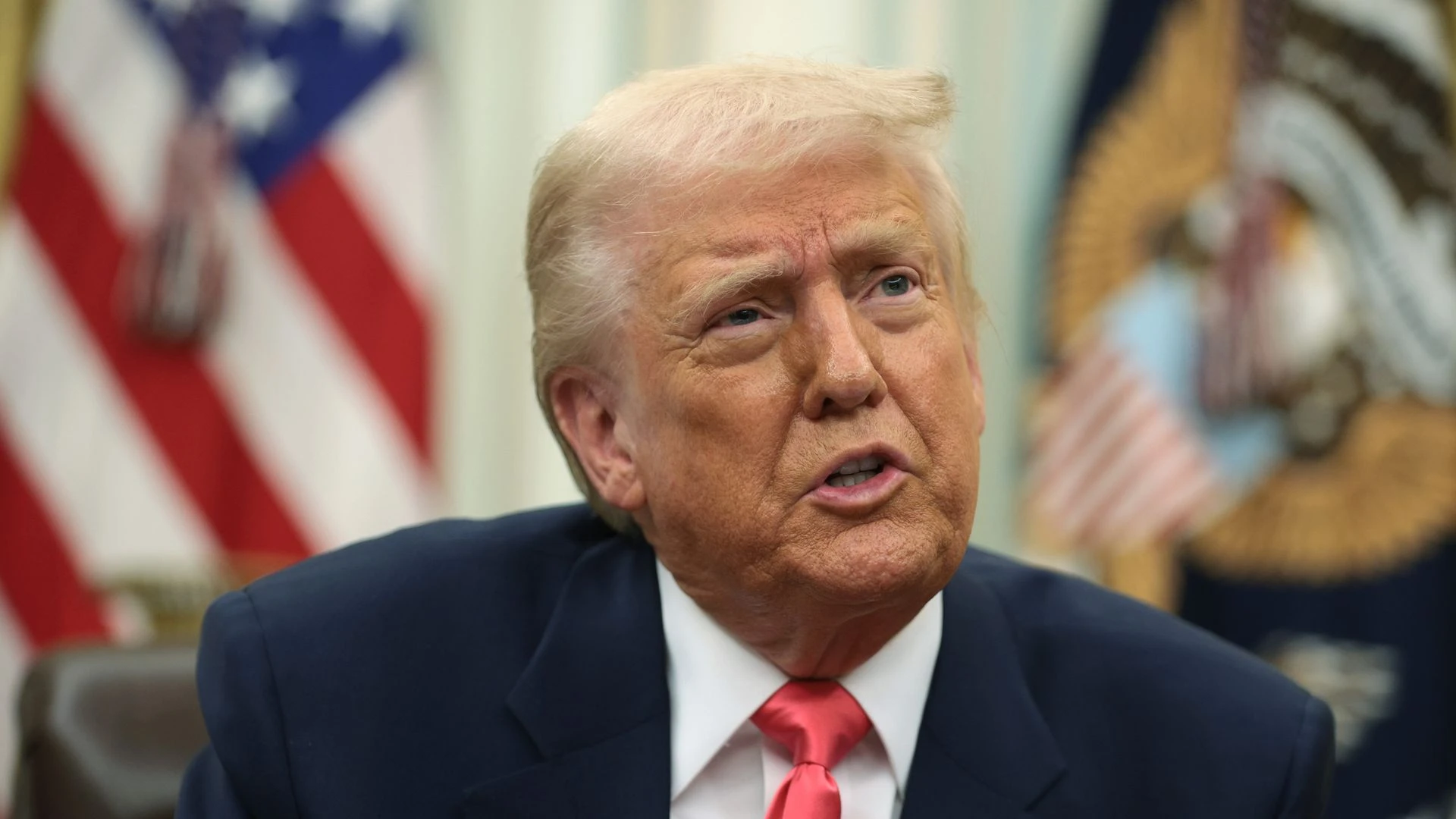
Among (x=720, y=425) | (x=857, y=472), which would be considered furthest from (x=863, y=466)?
(x=720, y=425)

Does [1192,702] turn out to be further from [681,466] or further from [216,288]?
[216,288]

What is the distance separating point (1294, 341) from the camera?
304 cm

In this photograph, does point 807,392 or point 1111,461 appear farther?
point 1111,461

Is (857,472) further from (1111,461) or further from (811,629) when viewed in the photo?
(1111,461)

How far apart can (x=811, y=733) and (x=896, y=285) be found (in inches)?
18.1

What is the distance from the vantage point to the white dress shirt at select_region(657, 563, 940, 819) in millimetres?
1497

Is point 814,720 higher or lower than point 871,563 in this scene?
lower

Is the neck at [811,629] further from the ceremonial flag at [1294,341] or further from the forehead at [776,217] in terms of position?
the ceremonial flag at [1294,341]

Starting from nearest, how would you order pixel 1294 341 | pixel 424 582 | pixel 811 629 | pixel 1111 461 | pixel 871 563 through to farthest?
pixel 871 563, pixel 811 629, pixel 424 582, pixel 1294 341, pixel 1111 461

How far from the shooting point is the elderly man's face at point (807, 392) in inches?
54.5

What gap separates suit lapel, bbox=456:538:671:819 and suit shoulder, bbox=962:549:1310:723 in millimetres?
419

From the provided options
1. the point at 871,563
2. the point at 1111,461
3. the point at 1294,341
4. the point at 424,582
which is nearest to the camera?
the point at 871,563

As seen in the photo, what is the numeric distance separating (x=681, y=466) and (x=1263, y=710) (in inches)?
26.1

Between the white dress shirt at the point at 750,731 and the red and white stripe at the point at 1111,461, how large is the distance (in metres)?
1.76
